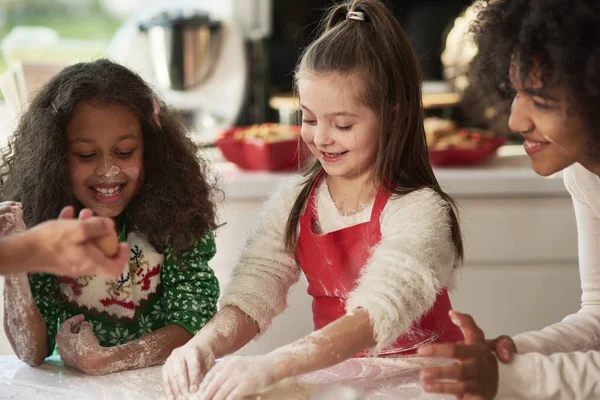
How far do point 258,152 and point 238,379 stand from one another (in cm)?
139

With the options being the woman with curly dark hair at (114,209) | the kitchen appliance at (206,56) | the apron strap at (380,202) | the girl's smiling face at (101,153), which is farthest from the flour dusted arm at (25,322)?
the kitchen appliance at (206,56)

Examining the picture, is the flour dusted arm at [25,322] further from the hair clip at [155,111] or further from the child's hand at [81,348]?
the hair clip at [155,111]

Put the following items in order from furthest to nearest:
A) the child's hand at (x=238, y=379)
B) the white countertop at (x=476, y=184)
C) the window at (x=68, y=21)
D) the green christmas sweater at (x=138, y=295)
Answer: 1. the window at (x=68, y=21)
2. the white countertop at (x=476, y=184)
3. the green christmas sweater at (x=138, y=295)
4. the child's hand at (x=238, y=379)

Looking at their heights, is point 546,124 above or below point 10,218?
above

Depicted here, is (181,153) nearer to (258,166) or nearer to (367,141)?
(367,141)

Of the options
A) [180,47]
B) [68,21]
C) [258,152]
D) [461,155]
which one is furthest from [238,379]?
[68,21]

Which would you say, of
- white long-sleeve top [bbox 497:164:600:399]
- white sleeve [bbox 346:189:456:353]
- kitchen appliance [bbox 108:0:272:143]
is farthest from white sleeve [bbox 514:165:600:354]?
kitchen appliance [bbox 108:0:272:143]

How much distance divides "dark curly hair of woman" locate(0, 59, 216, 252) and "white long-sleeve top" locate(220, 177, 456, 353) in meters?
0.10

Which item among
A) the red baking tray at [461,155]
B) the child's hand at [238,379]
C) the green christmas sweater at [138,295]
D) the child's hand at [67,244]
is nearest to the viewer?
the child's hand at [67,244]

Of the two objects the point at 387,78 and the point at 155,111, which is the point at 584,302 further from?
the point at 155,111

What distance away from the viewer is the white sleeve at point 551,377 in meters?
0.94

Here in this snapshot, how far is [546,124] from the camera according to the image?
3.08ft

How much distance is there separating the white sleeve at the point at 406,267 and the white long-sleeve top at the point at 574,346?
136mm

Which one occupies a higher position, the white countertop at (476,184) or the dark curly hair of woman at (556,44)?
the dark curly hair of woman at (556,44)
